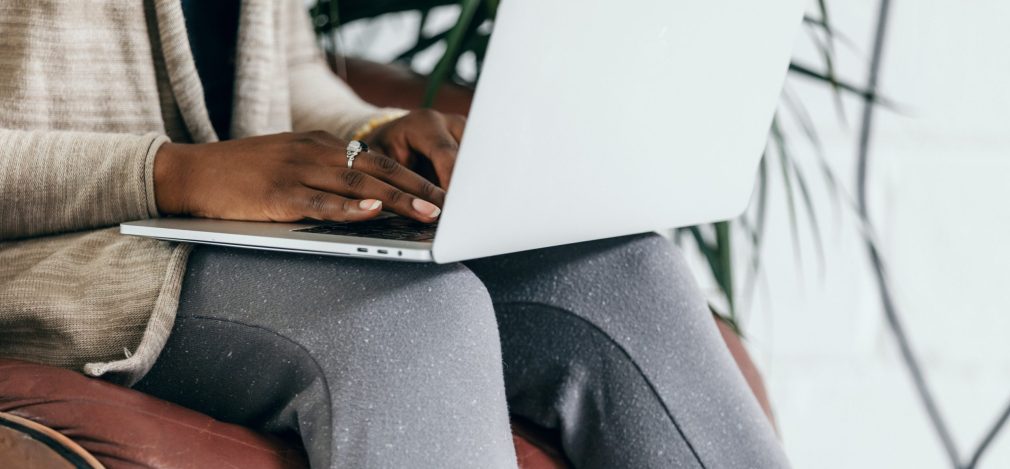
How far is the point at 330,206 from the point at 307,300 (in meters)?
0.06

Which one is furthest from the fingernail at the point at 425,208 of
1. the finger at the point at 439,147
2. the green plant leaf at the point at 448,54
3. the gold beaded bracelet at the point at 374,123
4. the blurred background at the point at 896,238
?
the blurred background at the point at 896,238

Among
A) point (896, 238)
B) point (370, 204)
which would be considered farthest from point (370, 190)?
point (896, 238)

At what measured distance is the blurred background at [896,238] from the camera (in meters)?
1.66

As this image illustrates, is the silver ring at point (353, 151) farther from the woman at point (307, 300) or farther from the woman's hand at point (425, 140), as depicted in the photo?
the woman's hand at point (425, 140)

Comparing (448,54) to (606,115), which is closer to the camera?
(606,115)

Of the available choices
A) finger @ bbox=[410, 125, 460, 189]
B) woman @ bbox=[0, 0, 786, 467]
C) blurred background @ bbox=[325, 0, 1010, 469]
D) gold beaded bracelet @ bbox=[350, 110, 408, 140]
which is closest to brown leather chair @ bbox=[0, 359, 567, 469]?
woman @ bbox=[0, 0, 786, 467]

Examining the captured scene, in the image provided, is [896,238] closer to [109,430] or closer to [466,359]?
[466,359]

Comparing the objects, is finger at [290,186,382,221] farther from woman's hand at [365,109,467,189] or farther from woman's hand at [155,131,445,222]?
woman's hand at [365,109,467,189]

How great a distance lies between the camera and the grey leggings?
0.46 m

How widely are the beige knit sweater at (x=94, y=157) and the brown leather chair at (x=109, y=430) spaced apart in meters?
0.02

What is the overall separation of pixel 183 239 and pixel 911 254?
161cm

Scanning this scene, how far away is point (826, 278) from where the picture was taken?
174 cm

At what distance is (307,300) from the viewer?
1.62 ft

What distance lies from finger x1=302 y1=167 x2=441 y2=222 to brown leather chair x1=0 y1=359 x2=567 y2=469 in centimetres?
15
